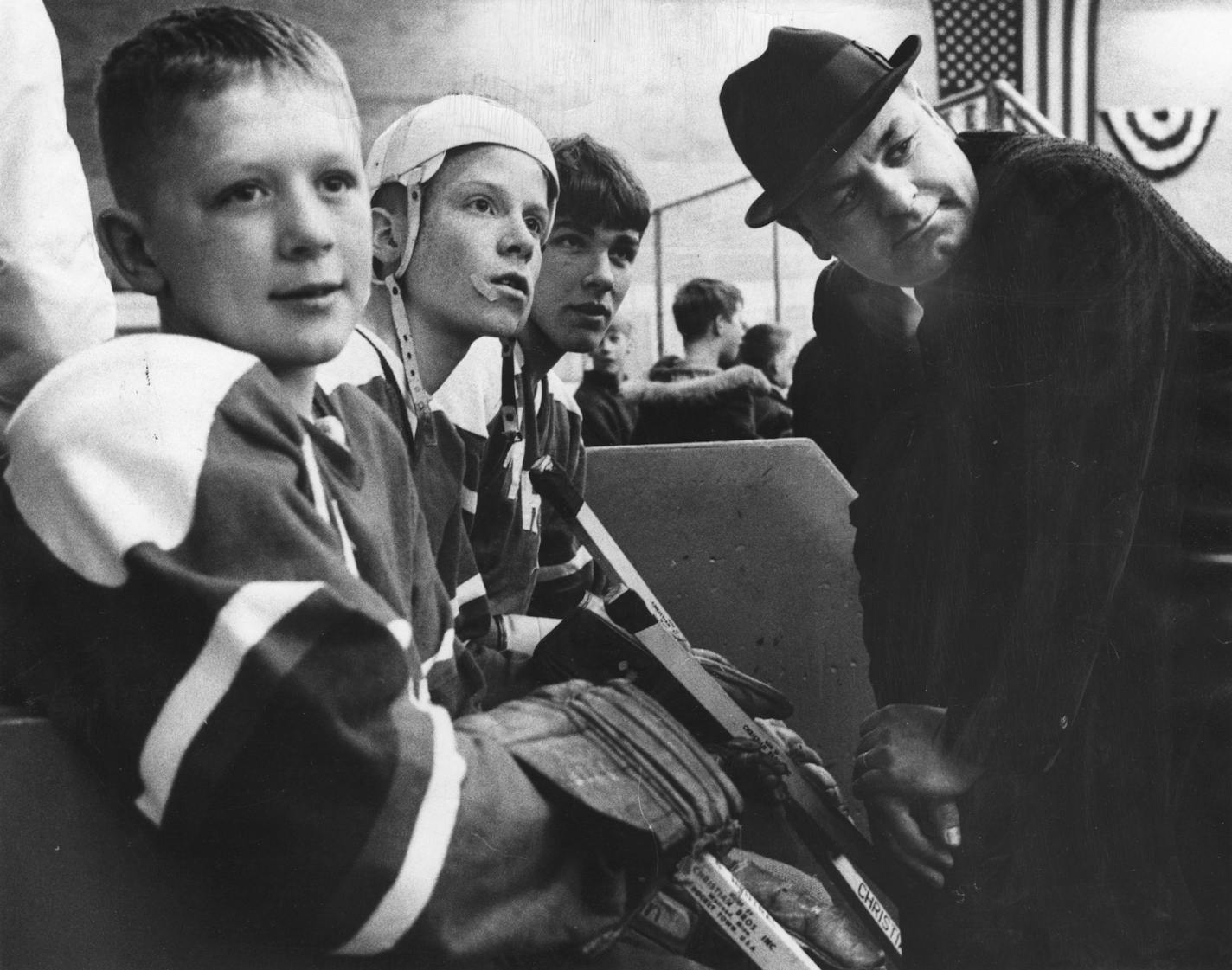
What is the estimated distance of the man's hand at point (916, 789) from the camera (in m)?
1.35

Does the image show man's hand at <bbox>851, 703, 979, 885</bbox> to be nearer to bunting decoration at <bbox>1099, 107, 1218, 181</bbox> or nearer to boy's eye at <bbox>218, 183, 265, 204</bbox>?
bunting decoration at <bbox>1099, 107, 1218, 181</bbox>

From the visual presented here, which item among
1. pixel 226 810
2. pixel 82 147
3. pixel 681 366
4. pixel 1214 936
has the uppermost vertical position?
pixel 82 147

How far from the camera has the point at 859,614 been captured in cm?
207

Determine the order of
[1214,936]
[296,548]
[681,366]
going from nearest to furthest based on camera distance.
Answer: [296,548], [1214,936], [681,366]

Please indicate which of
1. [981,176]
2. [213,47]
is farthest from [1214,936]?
[213,47]

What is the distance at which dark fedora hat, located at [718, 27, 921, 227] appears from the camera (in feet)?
4.42

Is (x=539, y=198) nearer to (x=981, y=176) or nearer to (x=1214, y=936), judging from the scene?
(x=981, y=176)

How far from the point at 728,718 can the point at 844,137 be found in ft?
2.16

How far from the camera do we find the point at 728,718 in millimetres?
1275

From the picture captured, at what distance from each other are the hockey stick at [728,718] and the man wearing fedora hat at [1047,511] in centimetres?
5

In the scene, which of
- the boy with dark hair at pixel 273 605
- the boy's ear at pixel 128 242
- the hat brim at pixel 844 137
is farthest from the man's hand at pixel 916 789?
the boy's ear at pixel 128 242

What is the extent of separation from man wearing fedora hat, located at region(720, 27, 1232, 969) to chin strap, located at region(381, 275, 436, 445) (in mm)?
434

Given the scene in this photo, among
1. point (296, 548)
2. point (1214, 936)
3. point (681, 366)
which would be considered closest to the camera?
point (296, 548)

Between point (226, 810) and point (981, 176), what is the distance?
108 cm
